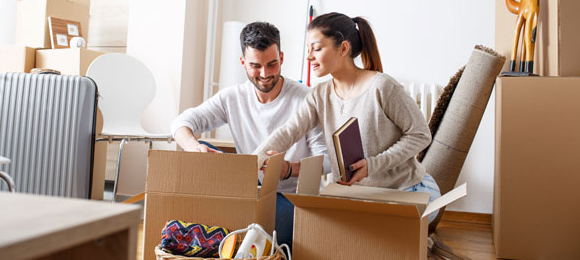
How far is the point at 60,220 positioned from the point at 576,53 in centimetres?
174

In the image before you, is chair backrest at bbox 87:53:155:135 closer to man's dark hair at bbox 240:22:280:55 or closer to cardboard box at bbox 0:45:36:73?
cardboard box at bbox 0:45:36:73

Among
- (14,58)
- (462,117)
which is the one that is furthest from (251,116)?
(14,58)

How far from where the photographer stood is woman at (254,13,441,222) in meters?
1.40

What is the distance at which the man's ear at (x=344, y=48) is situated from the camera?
57.3 inches

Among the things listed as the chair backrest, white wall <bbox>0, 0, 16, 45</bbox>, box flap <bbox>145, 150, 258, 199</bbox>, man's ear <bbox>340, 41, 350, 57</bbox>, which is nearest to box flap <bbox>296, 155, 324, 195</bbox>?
box flap <bbox>145, 150, 258, 199</bbox>

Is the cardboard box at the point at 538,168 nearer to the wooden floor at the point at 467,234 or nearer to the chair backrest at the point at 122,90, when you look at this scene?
the wooden floor at the point at 467,234

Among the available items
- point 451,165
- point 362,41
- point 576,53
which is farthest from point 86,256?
point 451,165

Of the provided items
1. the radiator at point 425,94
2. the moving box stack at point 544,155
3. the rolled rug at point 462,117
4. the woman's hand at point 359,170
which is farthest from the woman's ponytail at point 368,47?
the radiator at point 425,94

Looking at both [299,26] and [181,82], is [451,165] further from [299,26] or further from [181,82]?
[181,82]

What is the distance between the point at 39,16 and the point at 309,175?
235cm

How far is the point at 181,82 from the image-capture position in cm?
279

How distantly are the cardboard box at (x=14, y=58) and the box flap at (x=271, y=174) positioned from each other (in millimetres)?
2082

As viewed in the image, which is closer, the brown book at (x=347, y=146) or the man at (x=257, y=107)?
the brown book at (x=347, y=146)

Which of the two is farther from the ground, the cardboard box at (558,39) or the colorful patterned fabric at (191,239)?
the cardboard box at (558,39)
